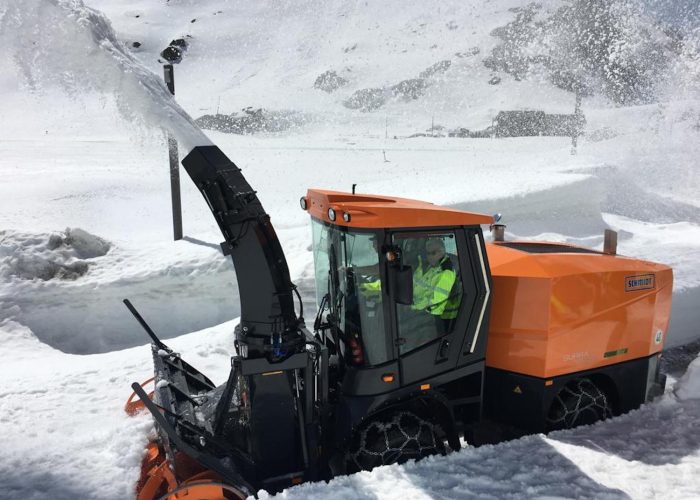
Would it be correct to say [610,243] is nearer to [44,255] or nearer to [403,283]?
[403,283]

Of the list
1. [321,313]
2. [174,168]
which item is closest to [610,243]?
[321,313]

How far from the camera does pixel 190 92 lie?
4512 centimetres

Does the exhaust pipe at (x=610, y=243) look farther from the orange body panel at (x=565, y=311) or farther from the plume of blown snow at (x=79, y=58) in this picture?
the plume of blown snow at (x=79, y=58)

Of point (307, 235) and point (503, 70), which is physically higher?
point (503, 70)

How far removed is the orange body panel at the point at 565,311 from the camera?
382 centimetres

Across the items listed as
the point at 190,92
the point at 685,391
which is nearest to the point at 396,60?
the point at 190,92

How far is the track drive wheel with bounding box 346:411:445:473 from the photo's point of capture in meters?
3.43

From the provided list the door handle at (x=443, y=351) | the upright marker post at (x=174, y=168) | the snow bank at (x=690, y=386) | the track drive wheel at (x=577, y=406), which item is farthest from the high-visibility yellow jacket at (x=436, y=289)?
the upright marker post at (x=174, y=168)

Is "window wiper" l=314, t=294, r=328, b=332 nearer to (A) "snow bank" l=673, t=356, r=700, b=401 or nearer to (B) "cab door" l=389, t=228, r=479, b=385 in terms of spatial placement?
(B) "cab door" l=389, t=228, r=479, b=385

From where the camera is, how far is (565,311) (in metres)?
3.86

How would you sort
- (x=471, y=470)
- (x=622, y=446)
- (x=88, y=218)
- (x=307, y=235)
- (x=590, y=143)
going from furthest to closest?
(x=590, y=143)
(x=88, y=218)
(x=307, y=235)
(x=622, y=446)
(x=471, y=470)

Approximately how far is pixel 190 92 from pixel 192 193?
1317 inches

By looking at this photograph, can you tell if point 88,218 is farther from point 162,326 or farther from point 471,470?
point 471,470

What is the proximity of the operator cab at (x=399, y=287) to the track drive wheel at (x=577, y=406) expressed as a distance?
88 centimetres
